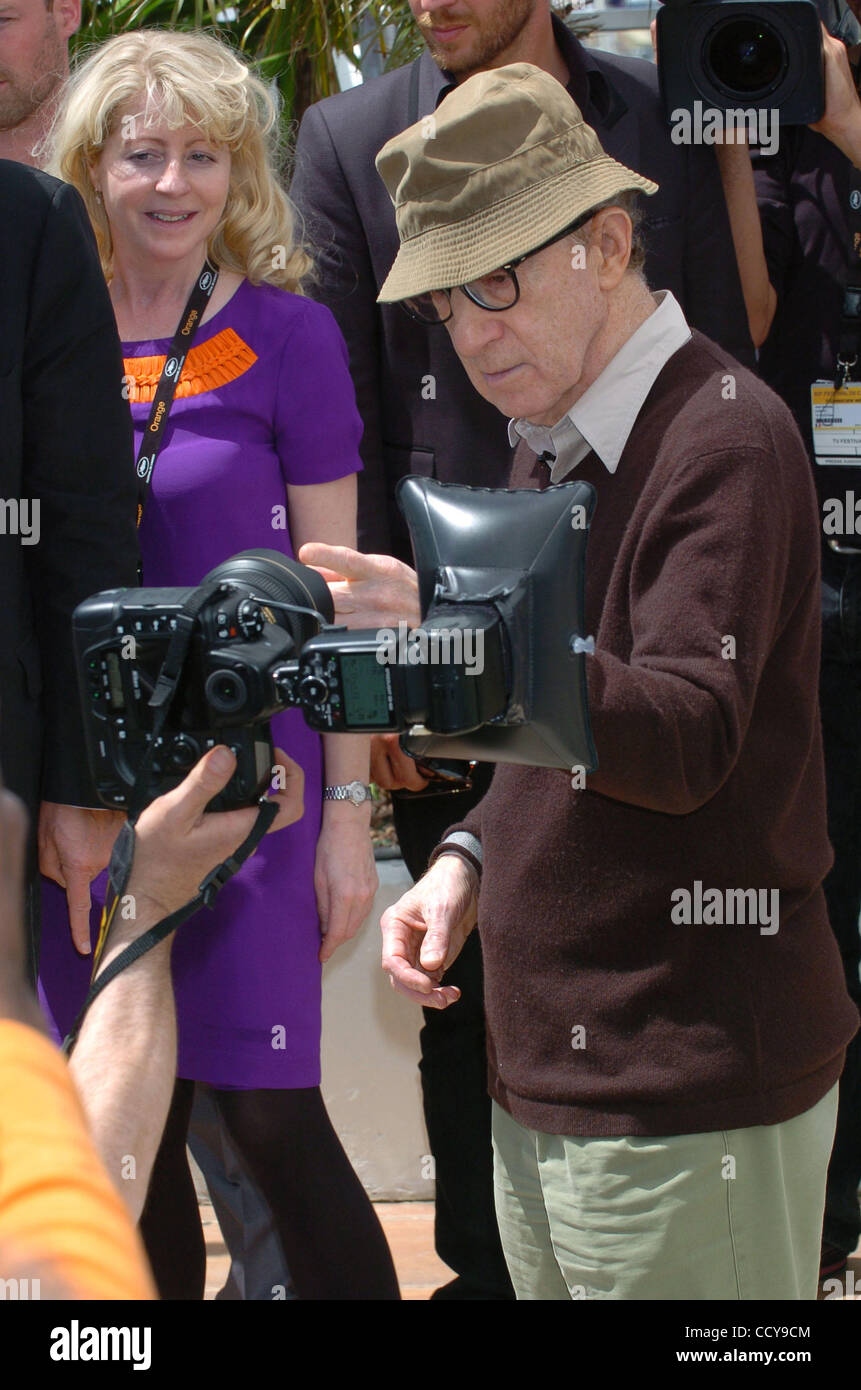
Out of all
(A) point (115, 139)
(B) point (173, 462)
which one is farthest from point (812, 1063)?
(A) point (115, 139)

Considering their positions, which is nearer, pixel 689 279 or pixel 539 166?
pixel 539 166

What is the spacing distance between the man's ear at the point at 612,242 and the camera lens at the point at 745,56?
1.08 m

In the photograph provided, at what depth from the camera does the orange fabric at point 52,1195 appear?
A: 73 centimetres

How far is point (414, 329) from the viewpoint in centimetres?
266

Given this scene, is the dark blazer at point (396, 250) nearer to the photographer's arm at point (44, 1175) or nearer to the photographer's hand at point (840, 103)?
the photographer's hand at point (840, 103)

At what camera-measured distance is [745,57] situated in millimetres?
2641

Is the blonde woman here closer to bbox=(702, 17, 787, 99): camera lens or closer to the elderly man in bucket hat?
the elderly man in bucket hat

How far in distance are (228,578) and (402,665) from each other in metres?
0.24

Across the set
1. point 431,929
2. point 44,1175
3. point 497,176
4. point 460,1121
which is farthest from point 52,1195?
point 460,1121

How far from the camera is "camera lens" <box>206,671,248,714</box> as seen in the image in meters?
1.44

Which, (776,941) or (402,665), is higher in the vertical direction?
(402,665)

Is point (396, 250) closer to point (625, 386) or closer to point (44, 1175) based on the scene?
point (625, 386)

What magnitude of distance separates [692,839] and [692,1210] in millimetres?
359
